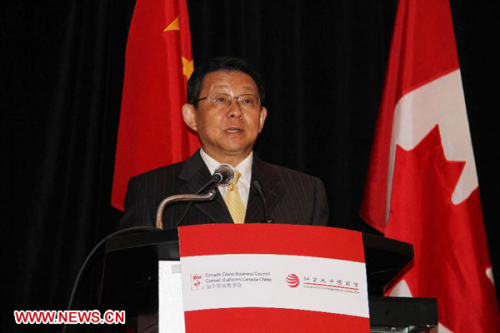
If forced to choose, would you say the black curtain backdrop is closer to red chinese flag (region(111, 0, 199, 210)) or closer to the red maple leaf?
red chinese flag (region(111, 0, 199, 210))

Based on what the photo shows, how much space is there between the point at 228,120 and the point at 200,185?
1.21 ft

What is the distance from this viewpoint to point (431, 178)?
3051 mm

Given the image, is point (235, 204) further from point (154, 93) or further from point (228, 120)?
point (154, 93)

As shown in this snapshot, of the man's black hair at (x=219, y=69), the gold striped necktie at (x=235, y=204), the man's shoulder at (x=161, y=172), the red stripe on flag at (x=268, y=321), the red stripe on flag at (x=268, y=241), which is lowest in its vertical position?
the red stripe on flag at (x=268, y=321)

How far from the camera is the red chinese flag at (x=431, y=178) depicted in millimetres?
2900

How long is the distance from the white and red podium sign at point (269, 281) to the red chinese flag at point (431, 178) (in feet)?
5.74

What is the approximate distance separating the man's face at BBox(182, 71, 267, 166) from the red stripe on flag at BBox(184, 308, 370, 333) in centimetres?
152

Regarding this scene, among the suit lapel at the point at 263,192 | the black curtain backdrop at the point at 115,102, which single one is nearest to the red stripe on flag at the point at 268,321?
the suit lapel at the point at 263,192

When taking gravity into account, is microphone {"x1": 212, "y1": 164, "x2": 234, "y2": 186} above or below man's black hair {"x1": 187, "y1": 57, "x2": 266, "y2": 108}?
below

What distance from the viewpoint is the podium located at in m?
1.32

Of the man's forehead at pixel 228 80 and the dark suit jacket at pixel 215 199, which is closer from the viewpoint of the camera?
the dark suit jacket at pixel 215 199
